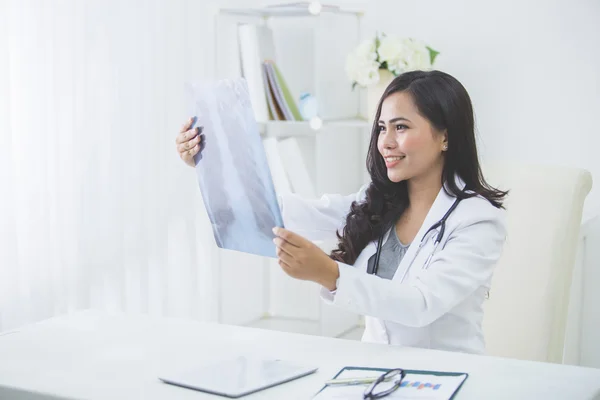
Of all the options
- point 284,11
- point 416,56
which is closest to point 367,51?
point 416,56

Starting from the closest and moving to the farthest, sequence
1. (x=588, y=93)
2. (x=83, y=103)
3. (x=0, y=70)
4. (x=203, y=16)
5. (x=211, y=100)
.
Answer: (x=211, y=100)
(x=0, y=70)
(x=83, y=103)
(x=588, y=93)
(x=203, y=16)

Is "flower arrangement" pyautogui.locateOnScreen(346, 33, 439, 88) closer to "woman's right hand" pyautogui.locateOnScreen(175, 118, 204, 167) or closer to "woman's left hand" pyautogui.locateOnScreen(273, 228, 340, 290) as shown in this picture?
"woman's right hand" pyautogui.locateOnScreen(175, 118, 204, 167)

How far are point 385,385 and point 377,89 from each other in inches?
Answer: 74.1

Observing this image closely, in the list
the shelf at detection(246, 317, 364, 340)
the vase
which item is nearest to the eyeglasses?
the vase

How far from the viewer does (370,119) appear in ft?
9.87

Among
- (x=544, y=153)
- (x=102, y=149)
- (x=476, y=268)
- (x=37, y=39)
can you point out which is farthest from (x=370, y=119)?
(x=476, y=268)

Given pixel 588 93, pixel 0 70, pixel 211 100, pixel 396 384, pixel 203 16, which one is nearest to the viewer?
pixel 396 384

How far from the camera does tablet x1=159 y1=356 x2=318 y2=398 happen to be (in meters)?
1.26

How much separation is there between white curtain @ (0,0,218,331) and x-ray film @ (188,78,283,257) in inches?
36.1

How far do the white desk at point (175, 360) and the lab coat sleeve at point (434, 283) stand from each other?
0.26ft

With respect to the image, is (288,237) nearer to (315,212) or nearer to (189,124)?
(189,124)

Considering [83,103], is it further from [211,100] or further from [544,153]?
[544,153]

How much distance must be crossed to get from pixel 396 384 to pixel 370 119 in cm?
188

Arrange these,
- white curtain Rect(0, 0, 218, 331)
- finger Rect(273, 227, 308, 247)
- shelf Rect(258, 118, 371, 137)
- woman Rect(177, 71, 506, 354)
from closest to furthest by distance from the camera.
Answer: finger Rect(273, 227, 308, 247) < woman Rect(177, 71, 506, 354) < white curtain Rect(0, 0, 218, 331) < shelf Rect(258, 118, 371, 137)
